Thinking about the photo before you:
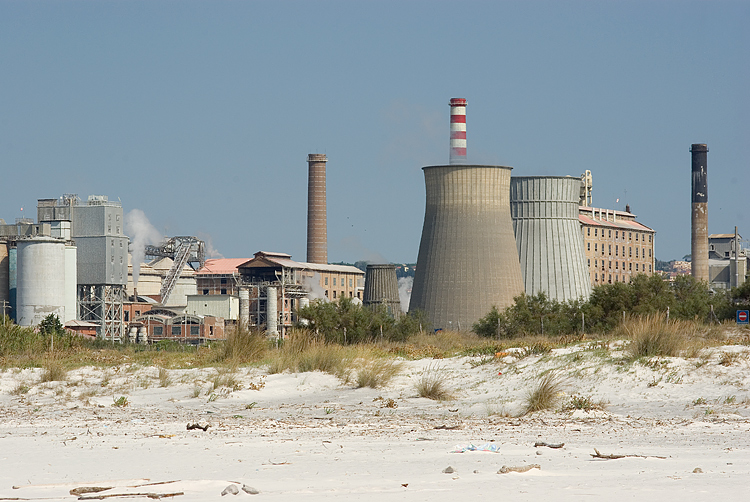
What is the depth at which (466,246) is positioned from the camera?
4969 centimetres

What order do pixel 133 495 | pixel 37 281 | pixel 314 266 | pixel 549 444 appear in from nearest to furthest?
pixel 133 495 → pixel 549 444 → pixel 37 281 → pixel 314 266

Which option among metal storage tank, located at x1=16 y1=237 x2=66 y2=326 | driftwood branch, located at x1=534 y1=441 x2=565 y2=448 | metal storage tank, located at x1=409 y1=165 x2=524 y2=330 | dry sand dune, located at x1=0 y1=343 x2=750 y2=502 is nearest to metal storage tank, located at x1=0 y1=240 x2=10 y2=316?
metal storage tank, located at x1=16 y1=237 x2=66 y2=326

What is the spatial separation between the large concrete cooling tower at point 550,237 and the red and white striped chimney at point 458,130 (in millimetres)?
4895

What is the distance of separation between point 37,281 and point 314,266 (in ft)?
109

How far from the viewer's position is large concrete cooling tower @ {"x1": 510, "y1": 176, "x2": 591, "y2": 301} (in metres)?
63.8

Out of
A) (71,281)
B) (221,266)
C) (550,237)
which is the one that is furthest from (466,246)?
(221,266)

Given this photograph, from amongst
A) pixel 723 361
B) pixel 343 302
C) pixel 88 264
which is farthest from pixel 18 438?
pixel 88 264

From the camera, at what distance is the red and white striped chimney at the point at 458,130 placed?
Answer: 68.0 m

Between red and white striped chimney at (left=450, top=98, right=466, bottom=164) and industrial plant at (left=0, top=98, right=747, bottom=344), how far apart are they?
9 cm

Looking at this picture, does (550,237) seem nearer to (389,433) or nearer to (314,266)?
(314,266)

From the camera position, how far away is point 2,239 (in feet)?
230

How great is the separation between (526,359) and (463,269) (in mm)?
34577

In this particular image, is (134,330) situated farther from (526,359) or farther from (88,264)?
(526,359)

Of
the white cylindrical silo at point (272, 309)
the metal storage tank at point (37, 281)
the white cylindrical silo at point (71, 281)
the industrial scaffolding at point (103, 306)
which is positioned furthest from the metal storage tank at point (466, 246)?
the white cylindrical silo at point (71, 281)
